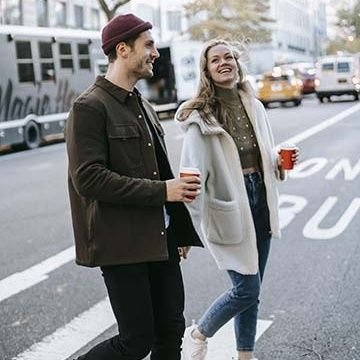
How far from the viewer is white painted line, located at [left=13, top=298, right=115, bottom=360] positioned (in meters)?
4.57

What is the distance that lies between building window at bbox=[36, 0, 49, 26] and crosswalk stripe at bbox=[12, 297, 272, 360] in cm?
3493

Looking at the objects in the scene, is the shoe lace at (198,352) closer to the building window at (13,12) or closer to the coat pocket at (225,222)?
the coat pocket at (225,222)

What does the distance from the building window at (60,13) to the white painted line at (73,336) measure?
37098 millimetres

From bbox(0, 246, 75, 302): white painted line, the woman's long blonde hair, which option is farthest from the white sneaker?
bbox(0, 246, 75, 302): white painted line

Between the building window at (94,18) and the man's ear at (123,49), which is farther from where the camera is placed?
the building window at (94,18)

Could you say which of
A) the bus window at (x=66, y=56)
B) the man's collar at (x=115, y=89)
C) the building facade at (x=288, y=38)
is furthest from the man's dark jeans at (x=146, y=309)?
the building facade at (x=288, y=38)

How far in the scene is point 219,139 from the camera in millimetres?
3676

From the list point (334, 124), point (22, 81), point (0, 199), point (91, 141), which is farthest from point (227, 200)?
point (334, 124)

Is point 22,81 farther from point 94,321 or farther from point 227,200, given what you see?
point 227,200

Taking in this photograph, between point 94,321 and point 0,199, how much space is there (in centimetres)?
616

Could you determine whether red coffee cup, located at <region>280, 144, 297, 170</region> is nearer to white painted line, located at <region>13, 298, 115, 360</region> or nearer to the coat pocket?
the coat pocket

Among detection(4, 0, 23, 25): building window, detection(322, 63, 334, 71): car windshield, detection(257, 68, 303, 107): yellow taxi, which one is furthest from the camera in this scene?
detection(4, 0, 23, 25): building window

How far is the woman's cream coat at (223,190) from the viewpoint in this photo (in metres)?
3.65

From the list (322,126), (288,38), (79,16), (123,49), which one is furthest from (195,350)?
(288,38)
